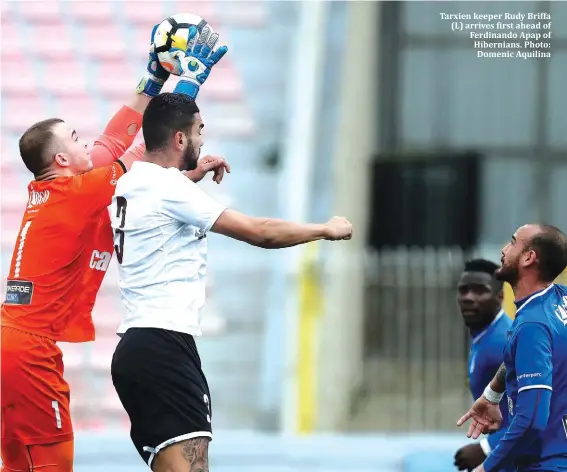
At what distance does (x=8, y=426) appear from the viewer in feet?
14.6

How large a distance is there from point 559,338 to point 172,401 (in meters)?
1.38

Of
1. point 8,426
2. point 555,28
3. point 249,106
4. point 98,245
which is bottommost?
point 8,426

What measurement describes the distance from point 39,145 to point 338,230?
1.33 m

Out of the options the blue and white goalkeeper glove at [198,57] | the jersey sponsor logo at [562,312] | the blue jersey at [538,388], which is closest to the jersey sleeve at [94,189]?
the blue and white goalkeeper glove at [198,57]

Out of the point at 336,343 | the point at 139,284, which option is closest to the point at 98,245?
the point at 139,284

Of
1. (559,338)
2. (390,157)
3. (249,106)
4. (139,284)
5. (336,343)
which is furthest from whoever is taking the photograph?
(390,157)

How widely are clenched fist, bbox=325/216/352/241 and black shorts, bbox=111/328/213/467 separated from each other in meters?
0.67

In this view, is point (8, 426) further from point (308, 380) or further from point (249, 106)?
point (249, 106)

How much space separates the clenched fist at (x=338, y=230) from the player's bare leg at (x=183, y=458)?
872mm

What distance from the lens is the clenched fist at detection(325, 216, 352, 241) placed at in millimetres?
3939

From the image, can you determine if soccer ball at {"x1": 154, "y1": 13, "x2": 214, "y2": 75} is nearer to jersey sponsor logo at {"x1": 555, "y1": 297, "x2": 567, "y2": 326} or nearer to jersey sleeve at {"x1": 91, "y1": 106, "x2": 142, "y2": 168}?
jersey sleeve at {"x1": 91, "y1": 106, "x2": 142, "y2": 168}

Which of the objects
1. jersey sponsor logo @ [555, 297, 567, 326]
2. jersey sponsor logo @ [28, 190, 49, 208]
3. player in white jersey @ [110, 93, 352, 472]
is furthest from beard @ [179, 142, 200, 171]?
jersey sponsor logo @ [555, 297, 567, 326]

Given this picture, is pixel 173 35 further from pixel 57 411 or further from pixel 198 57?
pixel 57 411

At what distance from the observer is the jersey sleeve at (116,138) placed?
4.79 m
